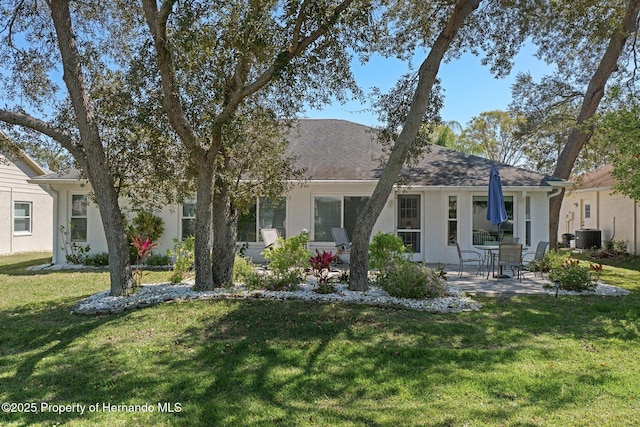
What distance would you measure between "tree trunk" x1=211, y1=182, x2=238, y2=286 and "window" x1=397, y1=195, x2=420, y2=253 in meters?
6.85

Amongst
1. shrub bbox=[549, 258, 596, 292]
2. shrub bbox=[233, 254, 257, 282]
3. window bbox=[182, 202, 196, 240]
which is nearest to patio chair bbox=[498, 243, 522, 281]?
shrub bbox=[549, 258, 596, 292]

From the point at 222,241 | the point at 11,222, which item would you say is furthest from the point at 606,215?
the point at 11,222

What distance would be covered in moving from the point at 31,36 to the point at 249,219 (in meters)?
7.38

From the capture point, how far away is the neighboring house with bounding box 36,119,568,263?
1330 cm

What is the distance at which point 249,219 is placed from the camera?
45.6ft

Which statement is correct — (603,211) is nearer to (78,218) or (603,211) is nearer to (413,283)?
(413,283)

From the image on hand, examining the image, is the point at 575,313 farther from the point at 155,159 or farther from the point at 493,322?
the point at 155,159

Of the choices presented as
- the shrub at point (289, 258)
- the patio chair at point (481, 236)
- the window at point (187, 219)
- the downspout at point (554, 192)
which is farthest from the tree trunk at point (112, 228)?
the downspout at point (554, 192)

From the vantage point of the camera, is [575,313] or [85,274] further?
[85,274]

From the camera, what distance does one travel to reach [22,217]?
20.2m

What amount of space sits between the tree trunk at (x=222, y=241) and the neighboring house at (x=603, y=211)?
15504 millimetres

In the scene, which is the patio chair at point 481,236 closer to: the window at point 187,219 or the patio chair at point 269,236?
the patio chair at point 269,236

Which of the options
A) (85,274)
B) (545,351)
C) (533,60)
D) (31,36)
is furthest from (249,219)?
(533,60)

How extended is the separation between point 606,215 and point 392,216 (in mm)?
13922
